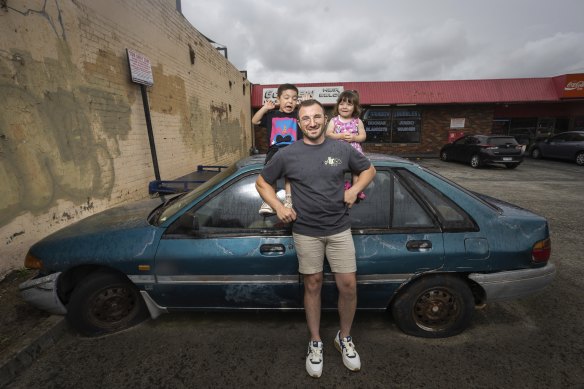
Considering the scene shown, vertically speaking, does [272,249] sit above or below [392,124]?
below

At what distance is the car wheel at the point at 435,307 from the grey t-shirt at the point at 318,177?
87cm

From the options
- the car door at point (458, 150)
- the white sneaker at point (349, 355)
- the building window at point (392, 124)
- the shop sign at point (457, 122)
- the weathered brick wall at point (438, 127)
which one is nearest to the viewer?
the white sneaker at point (349, 355)

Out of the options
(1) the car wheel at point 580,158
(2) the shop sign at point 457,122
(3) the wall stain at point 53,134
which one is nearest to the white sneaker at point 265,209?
(3) the wall stain at point 53,134

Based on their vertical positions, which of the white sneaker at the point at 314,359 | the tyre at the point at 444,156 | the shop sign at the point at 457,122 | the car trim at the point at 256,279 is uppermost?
the shop sign at the point at 457,122

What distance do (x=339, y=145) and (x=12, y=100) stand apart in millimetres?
3864

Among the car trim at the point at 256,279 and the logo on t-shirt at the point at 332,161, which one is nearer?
the logo on t-shirt at the point at 332,161

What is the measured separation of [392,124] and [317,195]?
16753mm

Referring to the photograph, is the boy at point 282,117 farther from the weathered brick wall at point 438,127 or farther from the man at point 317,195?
the weathered brick wall at point 438,127

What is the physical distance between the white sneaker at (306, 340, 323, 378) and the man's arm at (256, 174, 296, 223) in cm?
93

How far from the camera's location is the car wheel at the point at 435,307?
2.23m

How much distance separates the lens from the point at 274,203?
1.88 metres

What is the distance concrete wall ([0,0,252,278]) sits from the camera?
3371mm

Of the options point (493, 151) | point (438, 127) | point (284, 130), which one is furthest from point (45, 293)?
point (438, 127)

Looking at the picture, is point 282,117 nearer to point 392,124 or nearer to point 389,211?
point 389,211
